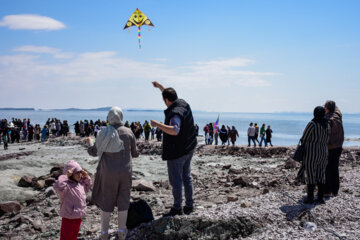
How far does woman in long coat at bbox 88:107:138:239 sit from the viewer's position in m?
4.44

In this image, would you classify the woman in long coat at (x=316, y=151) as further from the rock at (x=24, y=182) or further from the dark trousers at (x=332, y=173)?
the rock at (x=24, y=182)

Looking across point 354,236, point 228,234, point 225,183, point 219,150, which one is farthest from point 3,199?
point 219,150

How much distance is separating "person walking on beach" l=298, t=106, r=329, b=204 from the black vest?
2107 millimetres

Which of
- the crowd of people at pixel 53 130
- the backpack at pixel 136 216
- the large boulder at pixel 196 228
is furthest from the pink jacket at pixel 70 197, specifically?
the crowd of people at pixel 53 130

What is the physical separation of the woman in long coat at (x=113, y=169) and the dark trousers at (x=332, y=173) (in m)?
3.69

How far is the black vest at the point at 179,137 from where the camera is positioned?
15.5 ft

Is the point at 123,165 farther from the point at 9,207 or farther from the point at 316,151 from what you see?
the point at 9,207

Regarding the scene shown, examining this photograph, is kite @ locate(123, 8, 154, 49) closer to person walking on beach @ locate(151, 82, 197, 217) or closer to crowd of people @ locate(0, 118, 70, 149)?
person walking on beach @ locate(151, 82, 197, 217)

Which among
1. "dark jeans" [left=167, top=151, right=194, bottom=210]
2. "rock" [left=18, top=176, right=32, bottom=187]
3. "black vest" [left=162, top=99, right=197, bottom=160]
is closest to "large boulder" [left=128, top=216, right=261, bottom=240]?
"dark jeans" [left=167, top=151, right=194, bottom=210]

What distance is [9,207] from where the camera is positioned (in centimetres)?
768

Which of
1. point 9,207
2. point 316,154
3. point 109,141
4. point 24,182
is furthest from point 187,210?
point 24,182

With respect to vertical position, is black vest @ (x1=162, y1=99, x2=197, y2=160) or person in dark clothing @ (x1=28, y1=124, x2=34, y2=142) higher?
black vest @ (x1=162, y1=99, x2=197, y2=160)

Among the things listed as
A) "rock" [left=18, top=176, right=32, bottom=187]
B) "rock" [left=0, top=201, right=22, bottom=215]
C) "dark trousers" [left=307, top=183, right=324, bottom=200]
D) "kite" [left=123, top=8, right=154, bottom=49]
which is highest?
"kite" [left=123, top=8, right=154, bottom=49]

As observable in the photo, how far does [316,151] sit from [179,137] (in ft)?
7.90
